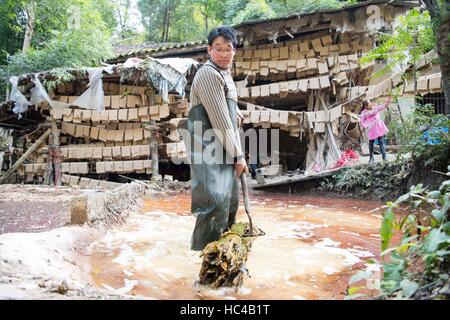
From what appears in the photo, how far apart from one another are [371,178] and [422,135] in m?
Result: 1.79

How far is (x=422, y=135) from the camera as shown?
683 cm

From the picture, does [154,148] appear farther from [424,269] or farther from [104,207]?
[424,269]

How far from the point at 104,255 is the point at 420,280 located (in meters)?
2.60

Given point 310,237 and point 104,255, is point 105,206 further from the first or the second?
point 310,237

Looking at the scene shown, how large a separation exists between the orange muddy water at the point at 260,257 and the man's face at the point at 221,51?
175 centimetres

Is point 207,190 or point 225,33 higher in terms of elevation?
point 225,33

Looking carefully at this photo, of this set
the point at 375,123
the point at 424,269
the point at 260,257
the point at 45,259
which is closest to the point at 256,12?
the point at 375,123

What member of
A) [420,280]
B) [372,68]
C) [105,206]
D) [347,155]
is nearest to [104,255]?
[105,206]

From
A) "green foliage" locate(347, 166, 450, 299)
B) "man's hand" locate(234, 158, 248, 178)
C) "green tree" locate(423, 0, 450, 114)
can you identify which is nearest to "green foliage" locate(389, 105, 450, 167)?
"green tree" locate(423, 0, 450, 114)

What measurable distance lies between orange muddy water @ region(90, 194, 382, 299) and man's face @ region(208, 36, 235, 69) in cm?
175

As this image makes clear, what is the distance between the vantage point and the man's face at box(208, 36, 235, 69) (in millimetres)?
3207

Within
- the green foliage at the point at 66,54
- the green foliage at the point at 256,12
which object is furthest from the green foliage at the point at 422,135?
the green foliage at the point at 66,54

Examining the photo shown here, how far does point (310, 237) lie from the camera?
4.13 metres

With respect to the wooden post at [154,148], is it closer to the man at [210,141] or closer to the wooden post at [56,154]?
the wooden post at [56,154]
